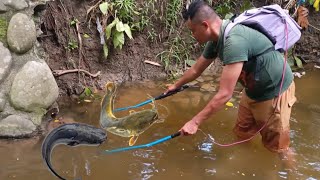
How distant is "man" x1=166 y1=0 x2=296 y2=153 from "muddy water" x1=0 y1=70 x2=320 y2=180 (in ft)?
0.86

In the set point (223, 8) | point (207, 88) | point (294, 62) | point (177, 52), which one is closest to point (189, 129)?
point (207, 88)

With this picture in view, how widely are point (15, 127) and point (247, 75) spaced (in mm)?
2548

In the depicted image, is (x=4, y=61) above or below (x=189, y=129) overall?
above

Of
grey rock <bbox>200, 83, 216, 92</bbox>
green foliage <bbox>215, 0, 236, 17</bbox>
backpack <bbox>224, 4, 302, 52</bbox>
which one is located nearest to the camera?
backpack <bbox>224, 4, 302, 52</bbox>

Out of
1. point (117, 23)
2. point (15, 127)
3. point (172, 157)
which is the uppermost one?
point (117, 23)

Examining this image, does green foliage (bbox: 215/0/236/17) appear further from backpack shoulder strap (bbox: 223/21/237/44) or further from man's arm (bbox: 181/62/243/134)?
man's arm (bbox: 181/62/243/134)

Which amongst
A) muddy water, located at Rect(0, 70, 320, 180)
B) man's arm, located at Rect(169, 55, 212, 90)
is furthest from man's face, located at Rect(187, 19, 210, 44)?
muddy water, located at Rect(0, 70, 320, 180)

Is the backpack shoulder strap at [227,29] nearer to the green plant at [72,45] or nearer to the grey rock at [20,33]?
the grey rock at [20,33]

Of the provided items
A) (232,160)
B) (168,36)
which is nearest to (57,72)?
(168,36)

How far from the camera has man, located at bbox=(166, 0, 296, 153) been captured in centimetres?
365

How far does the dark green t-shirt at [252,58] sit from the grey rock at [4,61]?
7.22ft

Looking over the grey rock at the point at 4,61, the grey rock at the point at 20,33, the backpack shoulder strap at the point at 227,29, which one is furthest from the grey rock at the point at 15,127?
the backpack shoulder strap at the point at 227,29

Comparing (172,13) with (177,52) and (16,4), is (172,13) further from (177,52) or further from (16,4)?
(16,4)

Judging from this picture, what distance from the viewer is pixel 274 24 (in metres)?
4.01
